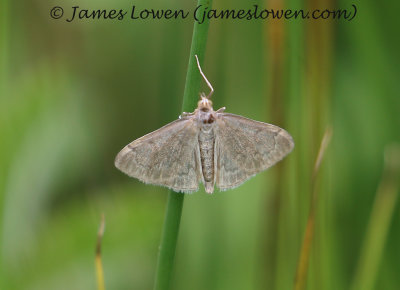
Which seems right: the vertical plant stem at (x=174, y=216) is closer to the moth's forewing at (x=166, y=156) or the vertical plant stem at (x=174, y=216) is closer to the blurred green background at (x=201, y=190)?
the moth's forewing at (x=166, y=156)

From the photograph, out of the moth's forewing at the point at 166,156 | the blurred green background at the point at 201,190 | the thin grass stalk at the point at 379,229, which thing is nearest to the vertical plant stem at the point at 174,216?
the moth's forewing at the point at 166,156

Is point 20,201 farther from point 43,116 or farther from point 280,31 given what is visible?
point 280,31

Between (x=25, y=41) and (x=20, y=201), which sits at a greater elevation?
(x=25, y=41)

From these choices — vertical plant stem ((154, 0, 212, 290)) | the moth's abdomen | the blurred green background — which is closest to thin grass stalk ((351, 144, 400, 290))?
the blurred green background

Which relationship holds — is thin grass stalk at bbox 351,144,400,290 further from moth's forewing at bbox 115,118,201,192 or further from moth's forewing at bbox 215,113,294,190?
moth's forewing at bbox 115,118,201,192

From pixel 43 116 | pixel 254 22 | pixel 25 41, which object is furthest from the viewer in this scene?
pixel 25 41

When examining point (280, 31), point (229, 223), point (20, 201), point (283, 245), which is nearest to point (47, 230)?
point (20, 201)
